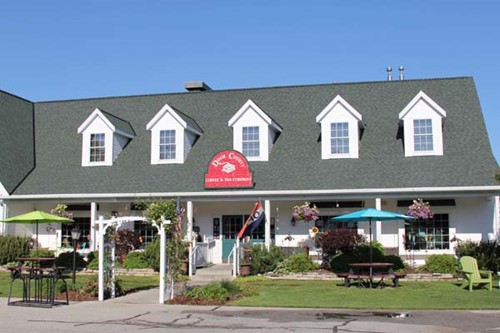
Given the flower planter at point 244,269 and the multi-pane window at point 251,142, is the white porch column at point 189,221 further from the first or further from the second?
the multi-pane window at point 251,142

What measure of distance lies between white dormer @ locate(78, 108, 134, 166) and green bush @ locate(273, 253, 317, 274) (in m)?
9.98

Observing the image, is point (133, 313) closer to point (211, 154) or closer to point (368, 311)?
point (368, 311)

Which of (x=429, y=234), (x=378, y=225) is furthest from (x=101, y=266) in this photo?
(x=429, y=234)

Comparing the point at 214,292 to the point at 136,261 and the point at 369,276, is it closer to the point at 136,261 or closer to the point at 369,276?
the point at 369,276

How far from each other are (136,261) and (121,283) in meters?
4.44

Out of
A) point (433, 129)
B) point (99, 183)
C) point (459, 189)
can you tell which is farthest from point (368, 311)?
point (99, 183)

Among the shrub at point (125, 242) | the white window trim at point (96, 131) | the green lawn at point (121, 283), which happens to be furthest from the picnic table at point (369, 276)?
the white window trim at point (96, 131)

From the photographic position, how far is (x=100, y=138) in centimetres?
2775

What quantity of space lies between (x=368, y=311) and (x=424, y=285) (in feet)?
19.0

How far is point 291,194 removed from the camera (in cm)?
2367

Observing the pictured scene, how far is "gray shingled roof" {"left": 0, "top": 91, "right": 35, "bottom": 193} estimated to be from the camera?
27.1 m

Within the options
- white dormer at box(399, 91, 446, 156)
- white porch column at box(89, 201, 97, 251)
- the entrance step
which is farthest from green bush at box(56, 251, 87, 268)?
white dormer at box(399, 91, 446, 156)

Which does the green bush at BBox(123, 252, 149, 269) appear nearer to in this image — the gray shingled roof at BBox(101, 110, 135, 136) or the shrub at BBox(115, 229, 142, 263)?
the shrub at BBox(115, 229, 142, 263)

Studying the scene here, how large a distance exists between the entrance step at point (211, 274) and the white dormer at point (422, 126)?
8519 millimetres
